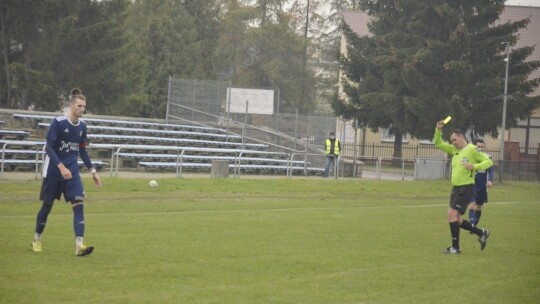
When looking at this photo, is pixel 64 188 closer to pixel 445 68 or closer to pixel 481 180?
pixel 481 180

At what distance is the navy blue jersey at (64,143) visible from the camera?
12.3 metres

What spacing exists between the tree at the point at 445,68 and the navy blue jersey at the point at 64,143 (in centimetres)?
3771

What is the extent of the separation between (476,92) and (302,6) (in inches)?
1122

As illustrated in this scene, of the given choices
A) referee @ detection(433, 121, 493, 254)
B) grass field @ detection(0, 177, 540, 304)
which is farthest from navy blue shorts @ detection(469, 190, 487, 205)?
referee @ detection(433, 121, 493, 254)

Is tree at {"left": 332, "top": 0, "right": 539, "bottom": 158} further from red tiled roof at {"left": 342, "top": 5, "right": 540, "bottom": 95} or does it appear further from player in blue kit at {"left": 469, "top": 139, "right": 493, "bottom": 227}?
player in blue kit at {"left": 469, "top": 139, "right": 493, "bottom": 227}

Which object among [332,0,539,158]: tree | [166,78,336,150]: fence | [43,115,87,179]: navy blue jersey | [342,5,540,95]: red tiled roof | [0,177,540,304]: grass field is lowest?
[0,177,540,304]: grass field

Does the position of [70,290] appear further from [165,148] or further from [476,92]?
[476,92]

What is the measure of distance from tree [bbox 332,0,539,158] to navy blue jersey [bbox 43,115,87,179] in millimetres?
37708

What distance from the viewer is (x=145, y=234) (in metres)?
15.5

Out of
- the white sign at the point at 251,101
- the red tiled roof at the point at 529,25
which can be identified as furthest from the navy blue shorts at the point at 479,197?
the red tiled roof at the point at 529,25

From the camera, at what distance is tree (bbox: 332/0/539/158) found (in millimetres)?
49062

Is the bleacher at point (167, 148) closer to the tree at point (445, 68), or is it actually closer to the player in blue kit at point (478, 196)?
the tree at point (445, 68)

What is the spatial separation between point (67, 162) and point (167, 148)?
25.0 meters

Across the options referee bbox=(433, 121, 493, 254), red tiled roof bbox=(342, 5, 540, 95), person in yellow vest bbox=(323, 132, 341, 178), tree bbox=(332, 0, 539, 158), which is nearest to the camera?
referee bbox=(433, 121, 493, 254)
